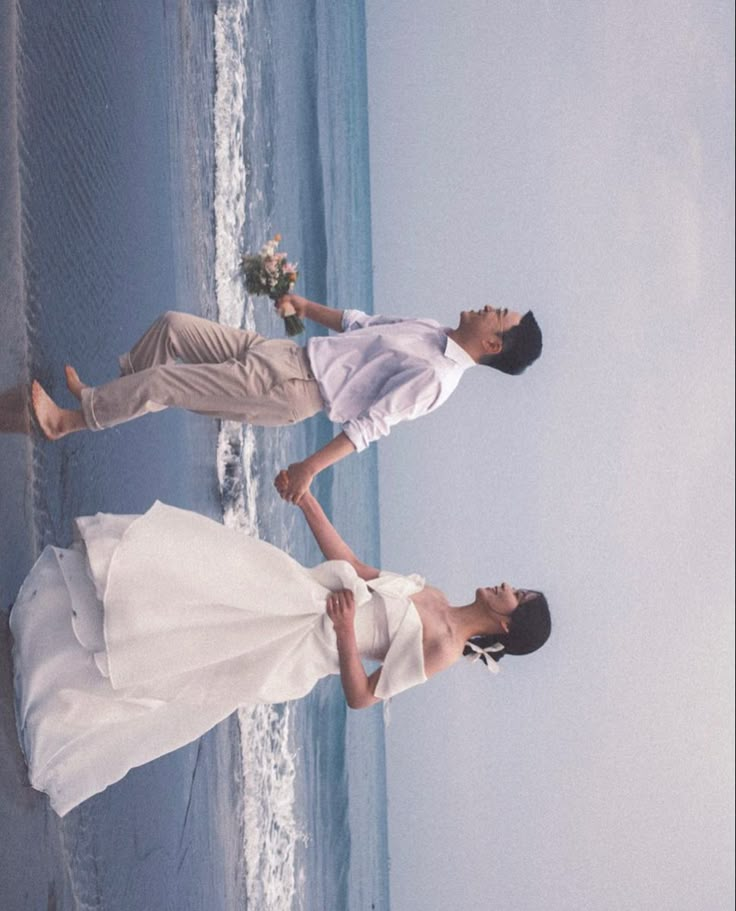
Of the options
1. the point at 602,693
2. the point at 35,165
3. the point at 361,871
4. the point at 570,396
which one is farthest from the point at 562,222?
the point at 361,871

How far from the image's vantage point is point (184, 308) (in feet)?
14.3

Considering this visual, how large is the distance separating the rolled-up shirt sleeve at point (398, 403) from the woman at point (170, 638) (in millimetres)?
494

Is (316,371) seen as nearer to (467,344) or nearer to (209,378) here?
(209,378)

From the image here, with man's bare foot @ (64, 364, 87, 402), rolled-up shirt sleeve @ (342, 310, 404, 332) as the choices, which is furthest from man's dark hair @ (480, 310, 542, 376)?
man's bare foot @ (64, 364, 87, 402)

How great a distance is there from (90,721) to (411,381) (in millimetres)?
1269

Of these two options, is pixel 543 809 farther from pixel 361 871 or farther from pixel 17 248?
pixel 17 248

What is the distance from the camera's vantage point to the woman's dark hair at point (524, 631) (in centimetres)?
264

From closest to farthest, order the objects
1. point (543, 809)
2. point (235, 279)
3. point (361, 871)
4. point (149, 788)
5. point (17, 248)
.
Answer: point (17, 248) < point (149, 788) < point (543, 809) < point (235, 279) < point (361, 871)

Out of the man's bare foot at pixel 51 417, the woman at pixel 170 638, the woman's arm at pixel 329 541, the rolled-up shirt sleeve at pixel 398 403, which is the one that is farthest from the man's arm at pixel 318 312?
the woman at pixel 170 638

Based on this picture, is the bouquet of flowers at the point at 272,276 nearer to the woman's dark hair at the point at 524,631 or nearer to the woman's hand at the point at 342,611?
the woman's hand at the point at 342,611

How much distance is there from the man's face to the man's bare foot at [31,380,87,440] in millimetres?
1143

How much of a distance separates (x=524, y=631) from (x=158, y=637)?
952 mm

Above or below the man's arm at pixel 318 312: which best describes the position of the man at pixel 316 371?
below

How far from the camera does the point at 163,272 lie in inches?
160
